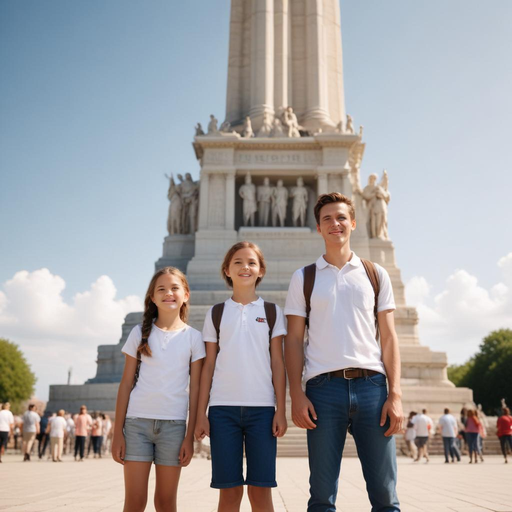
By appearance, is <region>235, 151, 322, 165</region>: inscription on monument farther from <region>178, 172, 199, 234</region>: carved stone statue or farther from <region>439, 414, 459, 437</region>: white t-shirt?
<region>439, 414, 459, 437</region>: white t-shirt

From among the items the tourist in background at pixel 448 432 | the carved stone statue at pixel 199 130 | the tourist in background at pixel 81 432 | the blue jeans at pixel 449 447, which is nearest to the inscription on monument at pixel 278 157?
the carved stone statue at pixel 199 130

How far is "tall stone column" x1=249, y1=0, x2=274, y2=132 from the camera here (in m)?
29.3

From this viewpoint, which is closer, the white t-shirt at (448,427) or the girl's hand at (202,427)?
the girl's hand at (202,427)

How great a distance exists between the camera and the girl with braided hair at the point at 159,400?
437cm

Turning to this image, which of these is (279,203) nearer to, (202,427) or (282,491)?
(282,491)

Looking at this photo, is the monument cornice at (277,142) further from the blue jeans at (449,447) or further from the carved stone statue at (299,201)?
the blue jeans at (449,447)

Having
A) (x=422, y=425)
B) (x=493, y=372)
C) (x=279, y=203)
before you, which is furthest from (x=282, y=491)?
(x=493, y=372)

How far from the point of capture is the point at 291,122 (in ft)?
93.0

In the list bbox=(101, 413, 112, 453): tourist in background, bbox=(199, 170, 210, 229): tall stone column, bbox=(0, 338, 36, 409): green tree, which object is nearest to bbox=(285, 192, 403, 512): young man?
bbox=(101, 413, 112, 453): tourist in background

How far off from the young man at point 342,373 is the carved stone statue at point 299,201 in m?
23.1

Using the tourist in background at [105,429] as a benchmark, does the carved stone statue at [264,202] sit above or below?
above

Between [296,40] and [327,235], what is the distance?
29375 mm

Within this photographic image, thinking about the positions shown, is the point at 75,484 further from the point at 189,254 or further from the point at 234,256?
the point at 189,254

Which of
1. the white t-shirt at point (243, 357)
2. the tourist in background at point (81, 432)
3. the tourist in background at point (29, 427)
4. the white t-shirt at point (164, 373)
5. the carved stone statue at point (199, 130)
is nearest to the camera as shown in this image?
the white t-shirt at point (243, 357)
